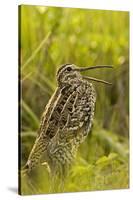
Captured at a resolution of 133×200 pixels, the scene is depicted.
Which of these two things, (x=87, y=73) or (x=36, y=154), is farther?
(x=87, y=73)

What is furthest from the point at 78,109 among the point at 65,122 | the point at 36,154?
the point at 36,154

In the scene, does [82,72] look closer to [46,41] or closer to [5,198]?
[46,41]

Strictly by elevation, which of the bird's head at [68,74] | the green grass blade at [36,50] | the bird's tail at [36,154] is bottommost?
the bird's tail at [36,154]

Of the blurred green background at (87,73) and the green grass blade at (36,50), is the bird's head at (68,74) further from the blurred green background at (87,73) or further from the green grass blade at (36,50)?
the green grass blade at (36,50)

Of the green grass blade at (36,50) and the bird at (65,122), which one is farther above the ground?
the green grass blade at (36,50)

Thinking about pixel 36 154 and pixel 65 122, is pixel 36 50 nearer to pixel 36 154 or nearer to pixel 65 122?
pixel 65 122

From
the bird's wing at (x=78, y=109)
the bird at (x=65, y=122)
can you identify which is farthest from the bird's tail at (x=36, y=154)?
the bird's wing at (x=78, y=109)
